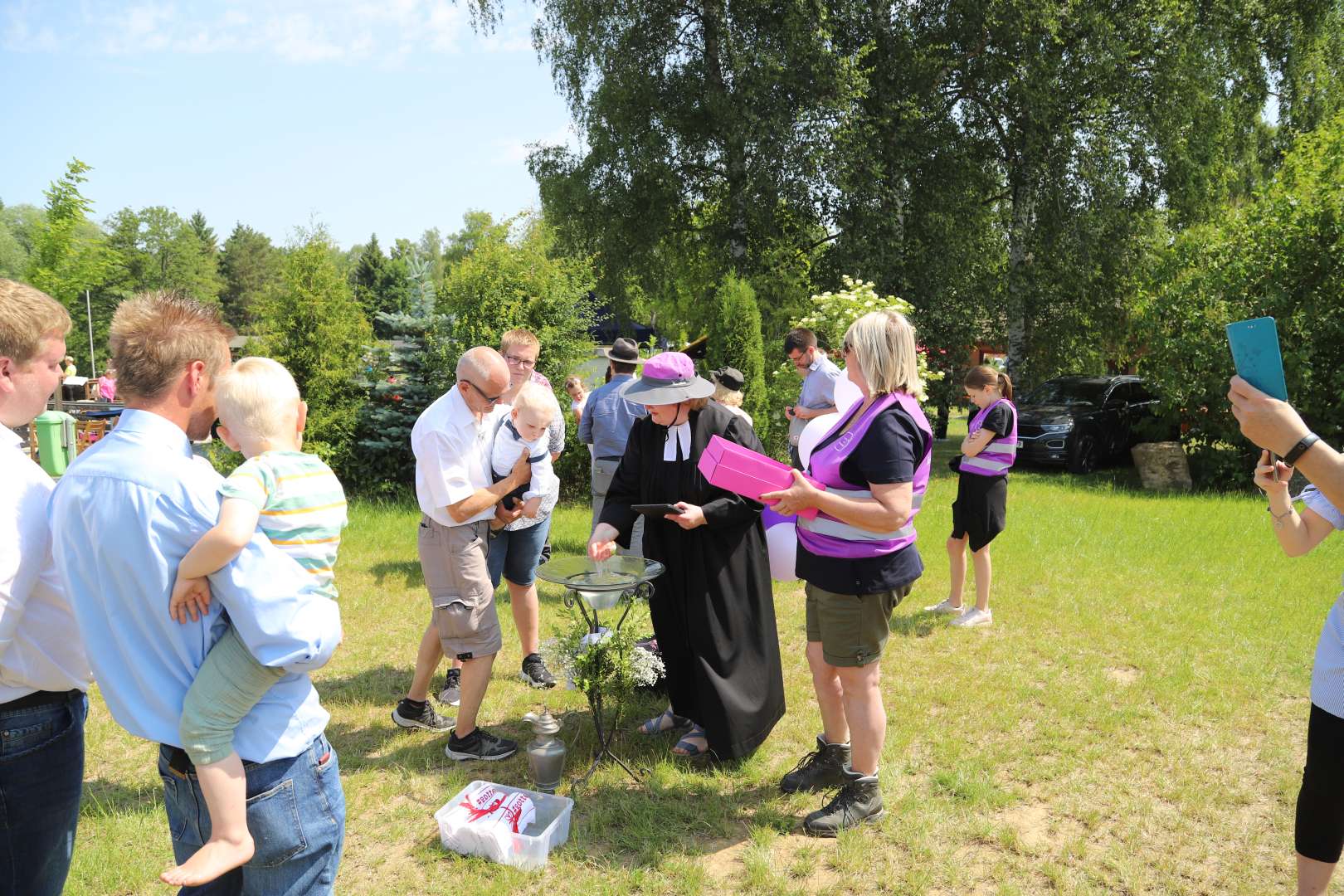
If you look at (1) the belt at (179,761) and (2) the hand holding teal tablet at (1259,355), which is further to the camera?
(2) the hand holding teal tablet at (1259,355)

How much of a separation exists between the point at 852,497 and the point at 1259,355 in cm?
140

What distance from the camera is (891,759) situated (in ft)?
13.5

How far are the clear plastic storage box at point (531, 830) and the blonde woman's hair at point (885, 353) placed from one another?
87.4 inches

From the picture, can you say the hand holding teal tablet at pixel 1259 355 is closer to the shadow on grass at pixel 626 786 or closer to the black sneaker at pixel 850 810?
the black sneaker at pixel 850 810

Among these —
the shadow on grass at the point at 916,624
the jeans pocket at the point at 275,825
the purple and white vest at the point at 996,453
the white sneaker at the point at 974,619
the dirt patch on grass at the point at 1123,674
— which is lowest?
the dirt patch on grass at the point at 1123,674

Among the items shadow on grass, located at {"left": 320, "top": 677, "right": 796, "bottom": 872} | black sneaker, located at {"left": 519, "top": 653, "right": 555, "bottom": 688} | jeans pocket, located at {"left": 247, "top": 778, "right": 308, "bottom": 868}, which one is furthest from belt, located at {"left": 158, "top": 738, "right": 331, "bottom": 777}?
black sneaker, located at {"left": 519, "top": 653, "right": 555, "bottom": 688}

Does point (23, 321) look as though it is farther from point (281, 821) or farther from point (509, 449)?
point (509, 449)

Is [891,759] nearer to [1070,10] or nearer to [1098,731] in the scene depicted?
[1098,731]

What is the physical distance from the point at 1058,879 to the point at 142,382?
3.51 meters

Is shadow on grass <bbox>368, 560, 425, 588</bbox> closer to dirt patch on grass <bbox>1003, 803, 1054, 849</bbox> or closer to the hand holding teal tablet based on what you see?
dirt patch on grass <bbox>1003, 803, 1054, 849</bbox>

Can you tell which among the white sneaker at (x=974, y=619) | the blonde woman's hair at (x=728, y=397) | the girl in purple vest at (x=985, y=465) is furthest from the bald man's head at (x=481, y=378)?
the white sneaker at (x=974, y=619)

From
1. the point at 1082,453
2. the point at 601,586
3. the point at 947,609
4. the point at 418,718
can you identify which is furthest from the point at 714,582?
the point at 1082,453

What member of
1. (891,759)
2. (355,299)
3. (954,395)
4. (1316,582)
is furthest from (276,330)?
(954,395)

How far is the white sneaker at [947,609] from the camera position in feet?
20.8
